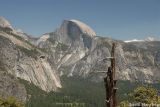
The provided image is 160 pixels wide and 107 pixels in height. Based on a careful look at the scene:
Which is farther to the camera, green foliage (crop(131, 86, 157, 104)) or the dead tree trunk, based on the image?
green foliage (crop(131, 86, 157, 104))

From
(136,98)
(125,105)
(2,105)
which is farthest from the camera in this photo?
(2,105)

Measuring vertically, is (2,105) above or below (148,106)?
below

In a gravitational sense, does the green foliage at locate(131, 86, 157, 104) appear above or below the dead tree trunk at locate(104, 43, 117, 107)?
below

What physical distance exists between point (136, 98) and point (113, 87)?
91.7 m

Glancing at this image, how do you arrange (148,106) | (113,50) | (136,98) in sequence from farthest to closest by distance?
(136,98) < (148,106) < (113,50)

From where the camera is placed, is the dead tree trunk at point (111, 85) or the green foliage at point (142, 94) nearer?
A: the dead tree trunk at point (111, 85)

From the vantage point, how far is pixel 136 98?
367 feet

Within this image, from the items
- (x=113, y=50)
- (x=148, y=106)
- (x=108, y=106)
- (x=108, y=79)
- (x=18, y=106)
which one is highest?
(x=113, y=50)

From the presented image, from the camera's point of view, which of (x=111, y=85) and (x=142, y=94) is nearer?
(x=111, y=85)

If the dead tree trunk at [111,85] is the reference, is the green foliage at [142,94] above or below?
below

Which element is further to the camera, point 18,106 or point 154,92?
point 18,106

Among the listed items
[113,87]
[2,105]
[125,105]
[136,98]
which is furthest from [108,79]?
[2,105]

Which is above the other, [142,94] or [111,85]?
[111,85]

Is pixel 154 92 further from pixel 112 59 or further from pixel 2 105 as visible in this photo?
pixel 112 59
